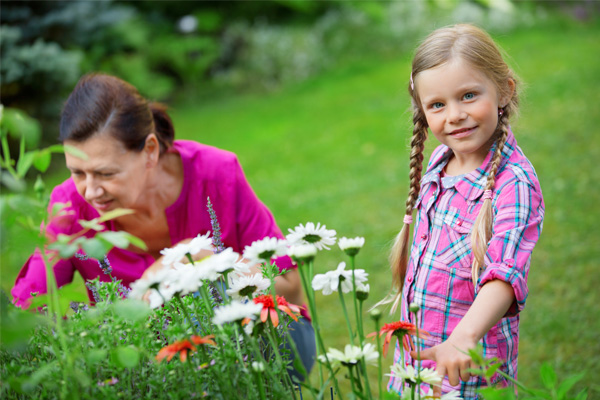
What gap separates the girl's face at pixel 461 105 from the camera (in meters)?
1.53

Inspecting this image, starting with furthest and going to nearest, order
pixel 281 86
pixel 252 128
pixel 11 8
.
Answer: pixel 281 86 → pixel 252 128 → pixel 11 8

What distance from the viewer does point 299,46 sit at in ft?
31.7

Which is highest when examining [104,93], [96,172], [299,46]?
[104,93]

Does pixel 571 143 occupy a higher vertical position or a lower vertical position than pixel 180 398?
lower

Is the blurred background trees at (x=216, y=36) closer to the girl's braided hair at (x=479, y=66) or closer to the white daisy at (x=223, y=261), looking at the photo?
the girl's braided hair at (x=479, y=66)

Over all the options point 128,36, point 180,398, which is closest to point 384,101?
point 128,36

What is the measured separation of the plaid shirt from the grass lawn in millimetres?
298

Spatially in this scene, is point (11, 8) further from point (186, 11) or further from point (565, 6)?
point (565, 6)

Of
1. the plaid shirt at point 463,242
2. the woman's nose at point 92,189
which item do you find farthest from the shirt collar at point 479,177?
the woman's nose at point 92,189

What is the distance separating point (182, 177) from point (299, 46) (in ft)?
24.5

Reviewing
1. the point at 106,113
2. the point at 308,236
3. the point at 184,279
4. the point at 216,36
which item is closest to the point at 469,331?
the point at 308,236

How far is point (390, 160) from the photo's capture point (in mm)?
6047

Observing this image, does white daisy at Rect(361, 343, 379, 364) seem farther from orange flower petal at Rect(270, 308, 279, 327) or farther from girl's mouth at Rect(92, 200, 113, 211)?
girl's mouth at Rect(92, 200, 113, 211)

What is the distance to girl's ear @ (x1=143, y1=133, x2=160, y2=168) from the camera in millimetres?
2375
